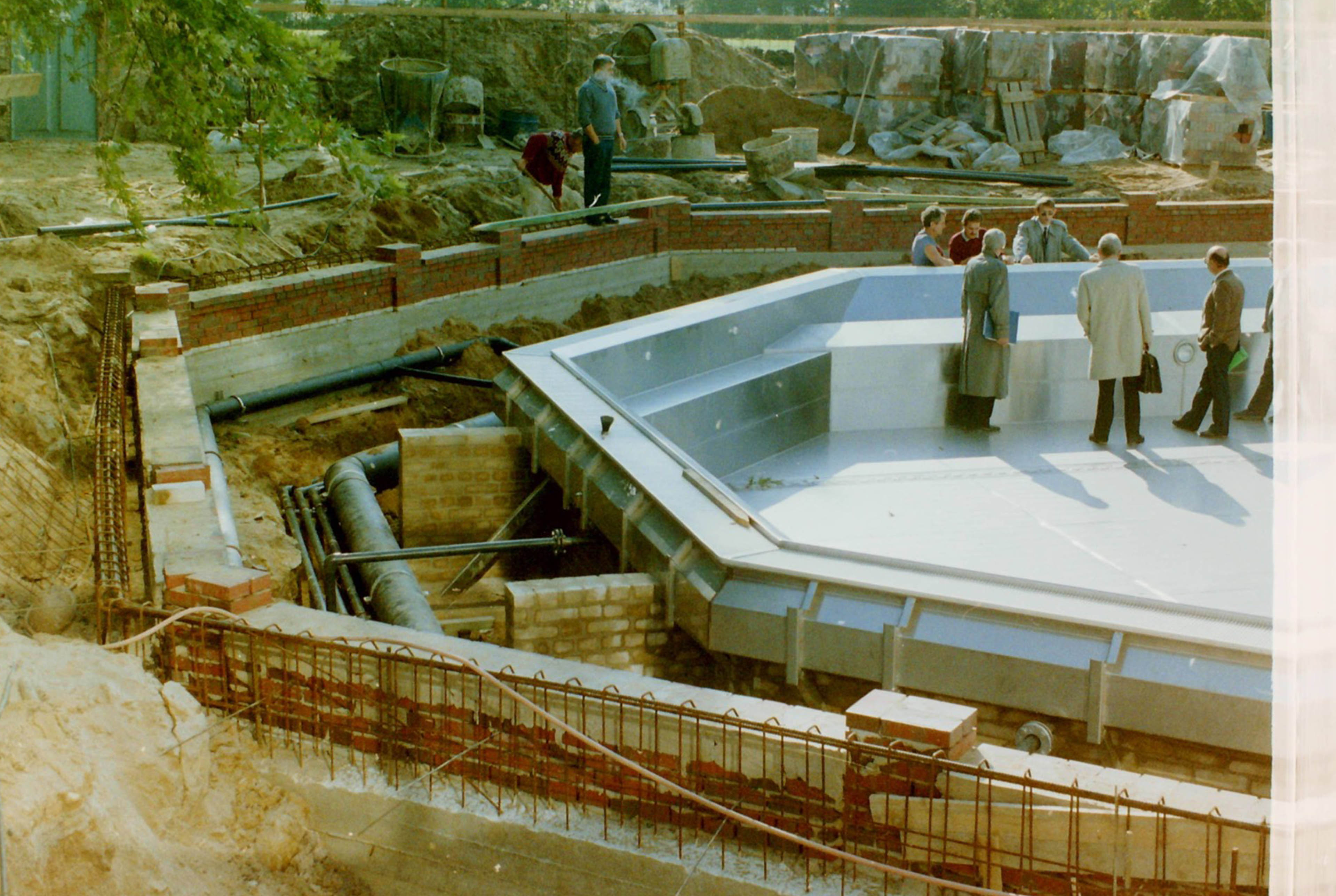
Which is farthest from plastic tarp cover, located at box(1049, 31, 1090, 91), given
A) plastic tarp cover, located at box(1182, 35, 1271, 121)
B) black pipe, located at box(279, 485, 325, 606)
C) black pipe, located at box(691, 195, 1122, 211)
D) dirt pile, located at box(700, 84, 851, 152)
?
black pipe, located at box(279, 485, 325, 606)

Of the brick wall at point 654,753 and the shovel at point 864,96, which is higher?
the shovel at point 864,96

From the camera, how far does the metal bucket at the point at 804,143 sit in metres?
23.7

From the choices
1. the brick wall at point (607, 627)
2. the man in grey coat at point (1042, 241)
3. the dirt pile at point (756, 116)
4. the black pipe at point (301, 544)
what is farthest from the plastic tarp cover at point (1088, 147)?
the brick wall at point (607, 627)

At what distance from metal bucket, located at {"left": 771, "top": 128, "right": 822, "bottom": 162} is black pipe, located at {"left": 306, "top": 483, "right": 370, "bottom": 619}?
48.7ft

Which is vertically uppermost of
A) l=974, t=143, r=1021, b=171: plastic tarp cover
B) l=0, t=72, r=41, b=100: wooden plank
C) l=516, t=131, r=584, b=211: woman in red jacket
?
l=974, t=143, r=1021, b=171: plastic tarp cover

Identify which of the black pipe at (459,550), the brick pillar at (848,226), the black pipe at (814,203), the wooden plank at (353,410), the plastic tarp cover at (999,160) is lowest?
the black pipe at (459,550)

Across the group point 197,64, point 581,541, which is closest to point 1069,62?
point 581,541

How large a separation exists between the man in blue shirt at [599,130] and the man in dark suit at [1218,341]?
6720mm

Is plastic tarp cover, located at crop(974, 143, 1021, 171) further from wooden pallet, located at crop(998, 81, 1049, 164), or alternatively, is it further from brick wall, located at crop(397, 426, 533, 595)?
brick wall, located at crop(397, 426, 533, 595)

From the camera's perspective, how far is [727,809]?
4828 mm

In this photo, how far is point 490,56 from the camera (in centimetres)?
2755

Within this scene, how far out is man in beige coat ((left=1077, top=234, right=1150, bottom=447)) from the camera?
9977 millimetres

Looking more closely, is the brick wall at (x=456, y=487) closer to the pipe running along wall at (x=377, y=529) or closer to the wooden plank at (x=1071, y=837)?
the pipe running along wall at (x=377, y=529)

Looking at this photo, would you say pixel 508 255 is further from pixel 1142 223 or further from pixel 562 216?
pixel 1142 223
